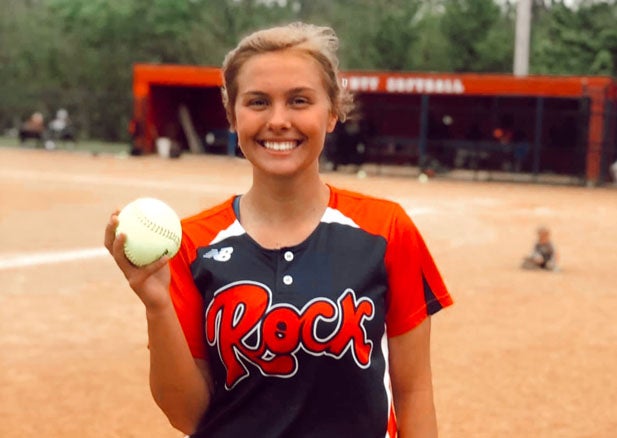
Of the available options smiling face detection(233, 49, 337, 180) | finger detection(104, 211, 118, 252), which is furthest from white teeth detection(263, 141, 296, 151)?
finger detection(104, 211, 118, 252)

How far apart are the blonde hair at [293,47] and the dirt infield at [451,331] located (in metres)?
4.14

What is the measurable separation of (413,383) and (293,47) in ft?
3.26

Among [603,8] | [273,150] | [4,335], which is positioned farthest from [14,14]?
[273,150]

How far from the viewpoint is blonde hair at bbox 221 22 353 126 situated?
115 inches

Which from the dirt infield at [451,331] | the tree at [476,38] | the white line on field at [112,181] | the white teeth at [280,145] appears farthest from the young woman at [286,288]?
the tree at [476,38]

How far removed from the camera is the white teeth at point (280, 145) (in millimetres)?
Result: 2926

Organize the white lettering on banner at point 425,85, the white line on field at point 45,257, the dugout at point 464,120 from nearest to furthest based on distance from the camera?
the white line on field at point 45,257 → the dugout at point 464,120 → the white lettering on banner at point 425,85

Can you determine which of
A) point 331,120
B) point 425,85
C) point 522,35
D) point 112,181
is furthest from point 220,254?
point 522,35

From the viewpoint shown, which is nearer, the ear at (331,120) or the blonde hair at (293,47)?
the blonde hair at (293,47)

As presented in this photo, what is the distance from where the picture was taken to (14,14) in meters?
72.5

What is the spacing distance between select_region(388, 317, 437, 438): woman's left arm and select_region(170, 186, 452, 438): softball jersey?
0.06 metres

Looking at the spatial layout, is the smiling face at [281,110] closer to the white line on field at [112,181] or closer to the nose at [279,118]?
the nose at [279,118]

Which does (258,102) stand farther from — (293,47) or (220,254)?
(220,254)

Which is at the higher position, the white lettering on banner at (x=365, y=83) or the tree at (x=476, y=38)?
the tree at (x=476, y=38)
